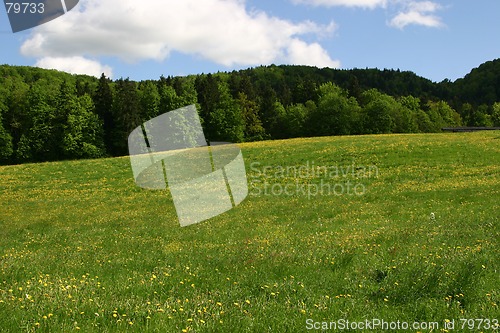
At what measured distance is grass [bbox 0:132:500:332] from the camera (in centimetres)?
586

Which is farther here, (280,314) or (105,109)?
(105,109)

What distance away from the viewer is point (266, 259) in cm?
1001

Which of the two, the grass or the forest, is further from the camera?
the forest

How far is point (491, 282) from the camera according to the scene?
748 cm

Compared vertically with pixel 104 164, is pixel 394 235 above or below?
below

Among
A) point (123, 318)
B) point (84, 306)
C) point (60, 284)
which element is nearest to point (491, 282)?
point (123, 318)

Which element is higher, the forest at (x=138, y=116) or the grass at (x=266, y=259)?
the forest at (x=138, y=116)

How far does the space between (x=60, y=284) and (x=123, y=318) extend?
8.53ft

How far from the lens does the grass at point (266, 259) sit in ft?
19.2

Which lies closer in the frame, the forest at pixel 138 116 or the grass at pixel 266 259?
the grass at pixel 266 259

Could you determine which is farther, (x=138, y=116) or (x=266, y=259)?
(x=138, y=116)

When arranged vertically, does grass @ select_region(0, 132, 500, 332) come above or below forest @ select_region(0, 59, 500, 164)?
below

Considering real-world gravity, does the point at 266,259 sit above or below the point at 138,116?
below

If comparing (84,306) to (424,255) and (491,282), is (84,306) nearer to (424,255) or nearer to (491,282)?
(491,282)
